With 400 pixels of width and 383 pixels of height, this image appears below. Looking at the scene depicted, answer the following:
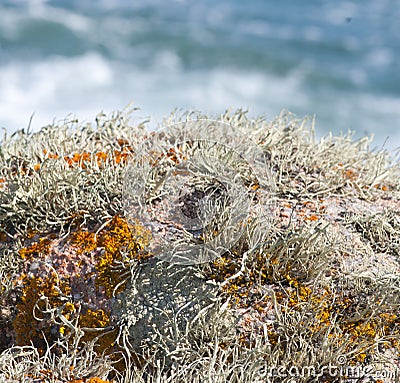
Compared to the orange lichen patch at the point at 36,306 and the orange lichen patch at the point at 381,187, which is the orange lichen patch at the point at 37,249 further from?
the orange lichen patch at the point at 381,187

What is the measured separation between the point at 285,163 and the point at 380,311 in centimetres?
119

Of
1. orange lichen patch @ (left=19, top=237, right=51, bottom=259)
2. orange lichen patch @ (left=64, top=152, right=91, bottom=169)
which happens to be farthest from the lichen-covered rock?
orange lichen patch @ (left=64, top=152, right=91, bottom=169)

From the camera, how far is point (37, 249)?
3.40 m

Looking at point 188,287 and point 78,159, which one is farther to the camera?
point 78,159

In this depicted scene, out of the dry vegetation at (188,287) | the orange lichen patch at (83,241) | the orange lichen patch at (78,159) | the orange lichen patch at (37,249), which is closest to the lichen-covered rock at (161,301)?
→ the dry vegetation at (188,287)

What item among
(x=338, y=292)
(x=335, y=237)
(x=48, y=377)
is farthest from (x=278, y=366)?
(x=48, y=377)

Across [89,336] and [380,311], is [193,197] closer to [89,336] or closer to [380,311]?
[89,336]
